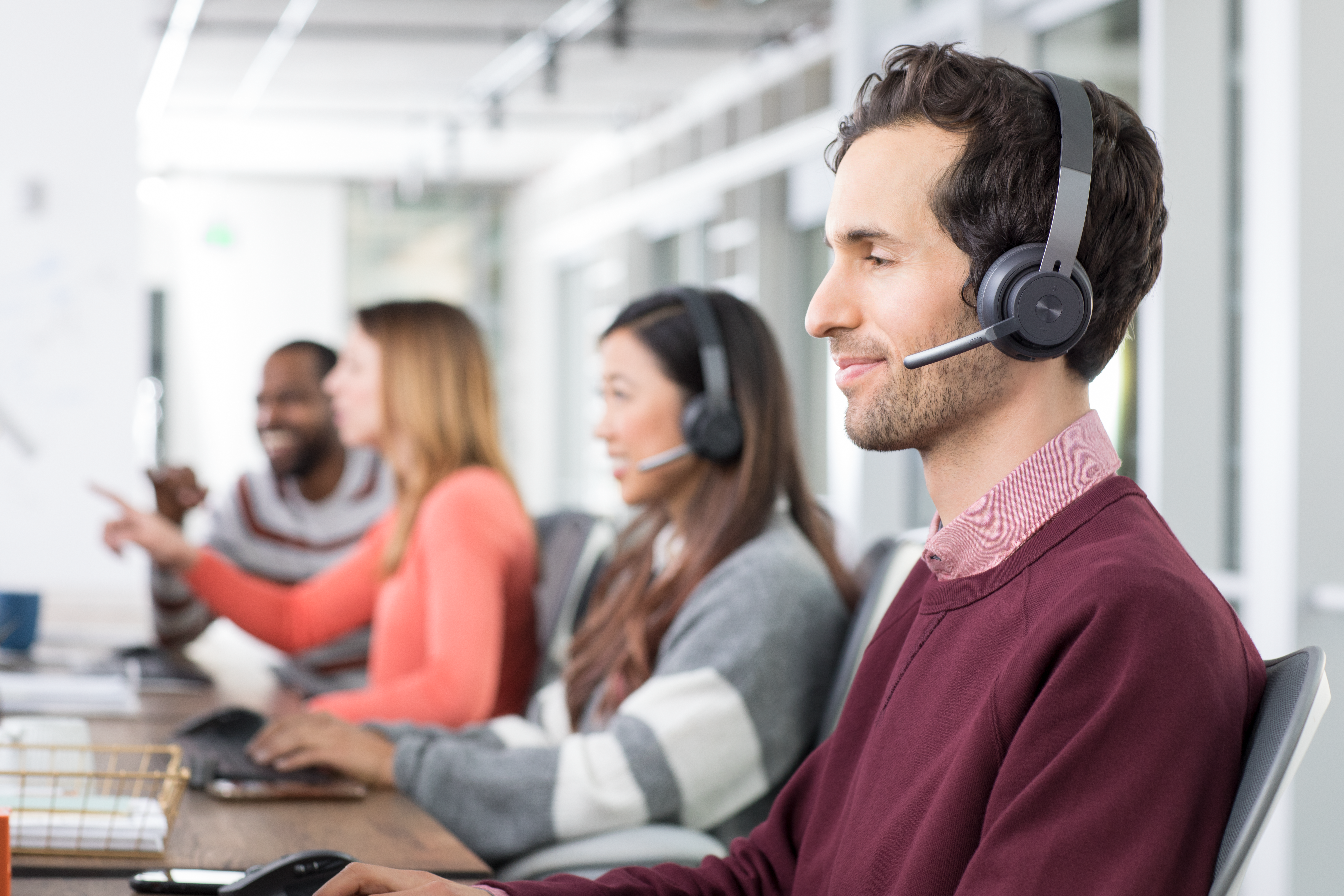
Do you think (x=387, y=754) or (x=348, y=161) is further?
(x=348, y=161)

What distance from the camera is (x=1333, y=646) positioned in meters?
2.23

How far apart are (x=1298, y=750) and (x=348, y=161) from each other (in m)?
9.66

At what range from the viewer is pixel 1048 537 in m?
0.86

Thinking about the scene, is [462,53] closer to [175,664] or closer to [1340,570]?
[175,664]

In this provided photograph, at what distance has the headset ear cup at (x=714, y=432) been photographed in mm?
1685

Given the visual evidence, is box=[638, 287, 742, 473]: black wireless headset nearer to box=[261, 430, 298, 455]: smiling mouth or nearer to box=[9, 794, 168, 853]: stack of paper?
box=[9, 794, 168, 853]: stack of paper

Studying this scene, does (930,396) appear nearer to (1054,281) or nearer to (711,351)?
(1054,281)

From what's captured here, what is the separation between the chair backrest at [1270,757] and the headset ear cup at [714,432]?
99cm

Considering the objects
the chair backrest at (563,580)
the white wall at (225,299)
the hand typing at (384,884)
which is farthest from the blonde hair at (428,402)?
the white wall at (225,299)

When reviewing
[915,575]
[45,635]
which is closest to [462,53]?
[45,635]

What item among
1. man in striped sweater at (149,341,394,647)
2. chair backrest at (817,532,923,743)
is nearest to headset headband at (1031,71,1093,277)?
chair backrest at (817,532,923,743)

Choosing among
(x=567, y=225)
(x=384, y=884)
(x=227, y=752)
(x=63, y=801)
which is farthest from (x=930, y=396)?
(x=567, y=225)

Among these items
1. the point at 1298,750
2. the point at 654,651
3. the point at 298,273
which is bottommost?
the point at 654,651

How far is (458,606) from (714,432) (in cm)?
54
